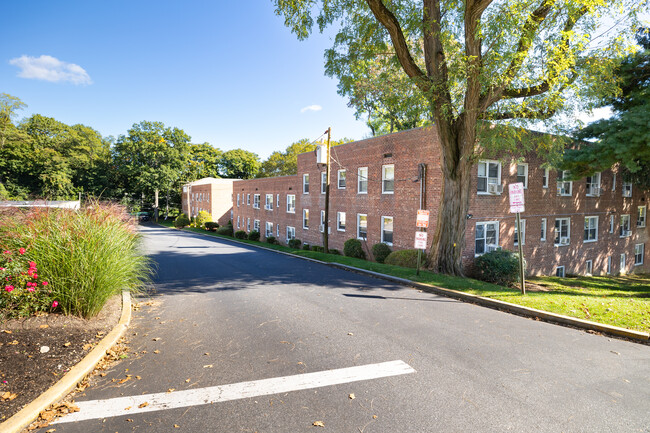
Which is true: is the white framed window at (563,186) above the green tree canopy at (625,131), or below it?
below

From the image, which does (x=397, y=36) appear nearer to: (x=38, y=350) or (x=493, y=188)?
(x=493, y=188)

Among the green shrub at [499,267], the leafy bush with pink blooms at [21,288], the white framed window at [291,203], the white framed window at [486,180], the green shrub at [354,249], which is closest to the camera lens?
the leafy bush with pink blooms at [21,288]

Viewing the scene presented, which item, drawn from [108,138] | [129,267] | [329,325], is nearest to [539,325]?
[329,325]

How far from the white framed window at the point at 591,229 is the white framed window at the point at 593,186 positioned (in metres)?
1.53

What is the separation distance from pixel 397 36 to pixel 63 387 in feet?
37.4

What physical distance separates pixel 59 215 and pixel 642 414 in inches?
376

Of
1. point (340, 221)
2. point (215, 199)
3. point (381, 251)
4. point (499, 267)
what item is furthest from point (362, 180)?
point (215, 199)

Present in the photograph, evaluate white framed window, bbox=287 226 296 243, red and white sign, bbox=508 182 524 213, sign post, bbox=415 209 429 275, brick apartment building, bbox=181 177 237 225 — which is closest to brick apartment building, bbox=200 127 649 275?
white framed window, bbox=287 226 296 243

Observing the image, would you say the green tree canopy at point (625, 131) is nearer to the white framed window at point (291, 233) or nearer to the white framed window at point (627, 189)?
the white framed window at point (627, 189)

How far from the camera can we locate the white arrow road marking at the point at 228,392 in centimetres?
353

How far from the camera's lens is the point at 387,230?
61.1ft

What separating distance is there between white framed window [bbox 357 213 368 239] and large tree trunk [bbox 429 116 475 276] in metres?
7.99

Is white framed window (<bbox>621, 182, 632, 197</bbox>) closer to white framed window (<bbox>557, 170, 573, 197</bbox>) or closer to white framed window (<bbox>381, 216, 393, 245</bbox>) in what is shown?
white framed window (<bbox>557, 170, 573, 197</bbox>)

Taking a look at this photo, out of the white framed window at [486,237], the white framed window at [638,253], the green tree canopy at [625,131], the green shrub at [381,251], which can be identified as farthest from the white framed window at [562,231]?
the green shrub at [381,251]
